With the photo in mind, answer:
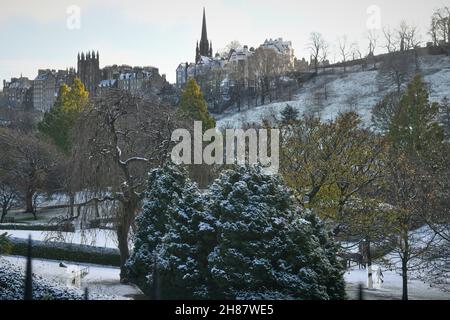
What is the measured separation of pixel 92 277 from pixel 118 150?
14.4ft

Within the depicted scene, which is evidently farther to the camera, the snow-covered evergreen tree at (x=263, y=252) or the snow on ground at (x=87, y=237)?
the snow on ground at (x=87, y=237)

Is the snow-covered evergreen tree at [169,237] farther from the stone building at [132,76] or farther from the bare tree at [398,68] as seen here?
the stone building at [132,76]

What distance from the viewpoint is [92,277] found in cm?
1809

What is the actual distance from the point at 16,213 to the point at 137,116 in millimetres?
21305

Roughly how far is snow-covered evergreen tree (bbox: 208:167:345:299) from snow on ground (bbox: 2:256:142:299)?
→ 356cm

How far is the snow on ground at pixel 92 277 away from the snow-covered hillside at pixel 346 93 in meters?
41.1

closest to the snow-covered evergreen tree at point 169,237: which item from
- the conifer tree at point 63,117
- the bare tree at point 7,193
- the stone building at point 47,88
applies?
the bare tree at point 7,193

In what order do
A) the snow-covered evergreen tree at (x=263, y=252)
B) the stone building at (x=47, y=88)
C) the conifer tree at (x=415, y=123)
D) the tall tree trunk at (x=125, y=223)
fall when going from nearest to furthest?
the snow-covered evergreen tree at (x=263, y=252), the tall tree trunk at (x=125, y=223), the conifer tree at (x=415, y=123), the stone building at (x=47, y=88)

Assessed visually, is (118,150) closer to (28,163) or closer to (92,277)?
(92,277)

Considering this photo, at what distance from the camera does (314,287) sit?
1162 centimetres

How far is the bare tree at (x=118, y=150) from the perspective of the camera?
17.8 metres

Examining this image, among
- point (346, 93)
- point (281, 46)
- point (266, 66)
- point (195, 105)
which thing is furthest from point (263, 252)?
point (281, 46)

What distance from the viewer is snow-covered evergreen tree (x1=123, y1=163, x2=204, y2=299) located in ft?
41.7
